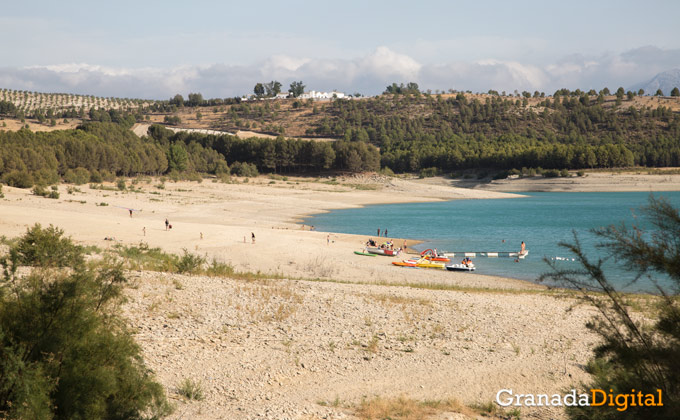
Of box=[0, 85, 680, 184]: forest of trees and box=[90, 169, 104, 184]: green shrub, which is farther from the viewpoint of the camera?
box=[0, 85, 680, 184]: forest of trees

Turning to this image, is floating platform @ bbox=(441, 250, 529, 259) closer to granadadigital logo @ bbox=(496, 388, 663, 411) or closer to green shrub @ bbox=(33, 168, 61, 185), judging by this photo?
granadadigital logo @ bbox=(496, 388, 663, 411)

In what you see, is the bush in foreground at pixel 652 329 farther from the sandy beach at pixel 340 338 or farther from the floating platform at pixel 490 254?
the floating platform at pixel 490 254

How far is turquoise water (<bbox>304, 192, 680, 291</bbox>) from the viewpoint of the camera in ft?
117

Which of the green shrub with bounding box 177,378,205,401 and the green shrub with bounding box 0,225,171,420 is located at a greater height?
the green shrub with bounding box 0,225,171,420

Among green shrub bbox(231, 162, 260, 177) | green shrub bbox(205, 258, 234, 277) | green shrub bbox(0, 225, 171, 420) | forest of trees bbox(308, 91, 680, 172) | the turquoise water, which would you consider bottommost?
the turquoise water

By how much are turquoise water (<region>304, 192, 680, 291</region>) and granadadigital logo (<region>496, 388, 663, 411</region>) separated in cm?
1816

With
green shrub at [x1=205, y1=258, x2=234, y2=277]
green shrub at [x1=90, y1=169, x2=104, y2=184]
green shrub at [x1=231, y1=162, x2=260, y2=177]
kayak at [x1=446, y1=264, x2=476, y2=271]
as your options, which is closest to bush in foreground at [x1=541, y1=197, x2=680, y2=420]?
green shrub at [x1=205, y1=258, x2=234, y2=277]

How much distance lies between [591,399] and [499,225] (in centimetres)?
5123

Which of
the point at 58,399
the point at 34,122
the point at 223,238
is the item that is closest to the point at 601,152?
the point at 223,238

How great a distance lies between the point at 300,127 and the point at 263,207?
119405 millimetres

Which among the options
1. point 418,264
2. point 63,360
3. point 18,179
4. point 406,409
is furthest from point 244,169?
point 63,360

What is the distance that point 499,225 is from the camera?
5728 centimetres

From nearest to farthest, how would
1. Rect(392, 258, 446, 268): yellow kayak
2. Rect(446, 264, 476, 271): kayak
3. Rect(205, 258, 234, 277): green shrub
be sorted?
Rect(205, 258, 234, 277): green shrub
Rect(446, 264, 476, 271): kayak
Rect(392, 258, 446, 268): yellow kayak

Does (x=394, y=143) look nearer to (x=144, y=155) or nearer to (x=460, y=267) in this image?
(x=144, y=155)
